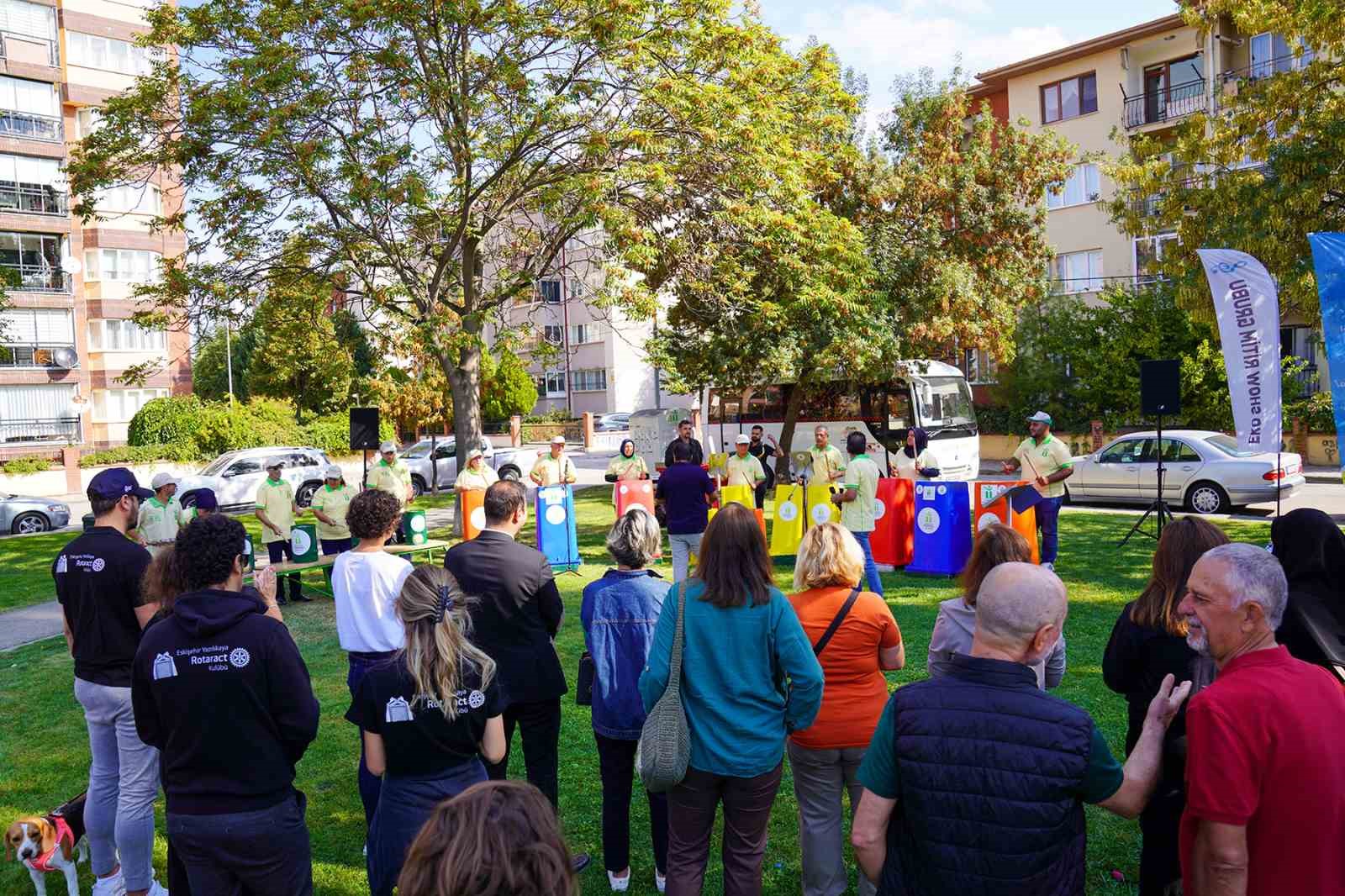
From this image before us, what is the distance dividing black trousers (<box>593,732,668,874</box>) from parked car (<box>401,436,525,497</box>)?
21.8m

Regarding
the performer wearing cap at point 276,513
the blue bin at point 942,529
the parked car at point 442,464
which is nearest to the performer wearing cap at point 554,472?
the performer wearing cap at point 276,513

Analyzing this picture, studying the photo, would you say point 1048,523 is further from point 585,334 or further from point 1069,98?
point 585,334

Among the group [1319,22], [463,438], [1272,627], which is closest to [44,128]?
[463,438]

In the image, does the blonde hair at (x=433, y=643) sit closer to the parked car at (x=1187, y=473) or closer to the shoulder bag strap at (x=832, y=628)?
the shoulder bag strap at (x=832, y=628)

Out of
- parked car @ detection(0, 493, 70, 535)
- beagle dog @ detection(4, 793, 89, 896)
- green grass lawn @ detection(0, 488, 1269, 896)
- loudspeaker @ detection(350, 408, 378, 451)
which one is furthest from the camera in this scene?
parked car @ detection(0, 493, 70, 535)

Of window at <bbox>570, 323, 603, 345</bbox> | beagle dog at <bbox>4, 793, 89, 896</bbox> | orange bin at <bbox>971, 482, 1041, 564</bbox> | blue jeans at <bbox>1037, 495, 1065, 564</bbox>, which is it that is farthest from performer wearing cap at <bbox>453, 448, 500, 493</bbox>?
window at <bbox>570, 323, 603, 345</bbox>

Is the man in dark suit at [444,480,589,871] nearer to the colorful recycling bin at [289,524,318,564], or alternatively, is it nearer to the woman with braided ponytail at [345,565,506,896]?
the woman with braided ponytail at [345,565,506,896]

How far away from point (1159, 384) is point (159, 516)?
40.6ft

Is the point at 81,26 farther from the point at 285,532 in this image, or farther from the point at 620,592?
the point at 620,592

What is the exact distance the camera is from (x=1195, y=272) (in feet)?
46.3

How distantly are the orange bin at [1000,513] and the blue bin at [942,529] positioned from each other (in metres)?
0.13

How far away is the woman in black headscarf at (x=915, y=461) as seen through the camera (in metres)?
14.4

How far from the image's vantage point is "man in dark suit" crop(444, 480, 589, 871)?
4281 mm

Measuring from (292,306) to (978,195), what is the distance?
14.1m
